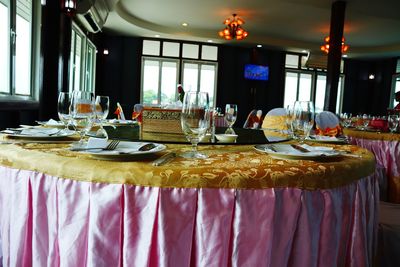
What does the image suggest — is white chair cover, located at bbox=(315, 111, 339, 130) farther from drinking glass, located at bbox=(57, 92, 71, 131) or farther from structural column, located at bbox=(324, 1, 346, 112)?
structural column, located at bbox=(324, 1, 346, 112)

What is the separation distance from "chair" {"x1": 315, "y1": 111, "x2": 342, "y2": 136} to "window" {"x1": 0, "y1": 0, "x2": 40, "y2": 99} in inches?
137

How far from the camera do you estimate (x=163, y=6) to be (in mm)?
7188

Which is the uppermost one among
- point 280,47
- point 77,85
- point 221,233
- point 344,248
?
point 280,47

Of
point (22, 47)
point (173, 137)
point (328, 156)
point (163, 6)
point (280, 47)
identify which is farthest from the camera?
point (280, 47)

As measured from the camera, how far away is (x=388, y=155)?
2713mm

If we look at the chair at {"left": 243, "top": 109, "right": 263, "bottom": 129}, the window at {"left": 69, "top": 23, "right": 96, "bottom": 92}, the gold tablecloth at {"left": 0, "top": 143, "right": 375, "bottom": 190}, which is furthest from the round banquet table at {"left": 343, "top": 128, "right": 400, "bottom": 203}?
the window at {"left": 69, "top": 23, "right": 96, "bottom": 92}

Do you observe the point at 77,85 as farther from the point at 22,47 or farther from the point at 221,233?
Result: the point at 221,233

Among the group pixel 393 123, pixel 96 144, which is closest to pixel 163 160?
pixel 96 144

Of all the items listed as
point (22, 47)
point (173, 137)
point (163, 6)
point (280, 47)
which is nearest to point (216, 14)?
point (163, 6)

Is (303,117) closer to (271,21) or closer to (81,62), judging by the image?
(81,62)

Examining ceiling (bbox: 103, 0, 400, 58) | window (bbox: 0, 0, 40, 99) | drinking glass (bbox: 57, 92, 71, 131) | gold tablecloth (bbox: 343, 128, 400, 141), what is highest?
ceiling (bbox: 103, 0, 400, 58)

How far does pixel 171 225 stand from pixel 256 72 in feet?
33.7

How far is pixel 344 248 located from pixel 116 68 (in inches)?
371

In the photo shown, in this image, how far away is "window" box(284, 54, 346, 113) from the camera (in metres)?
11.3
